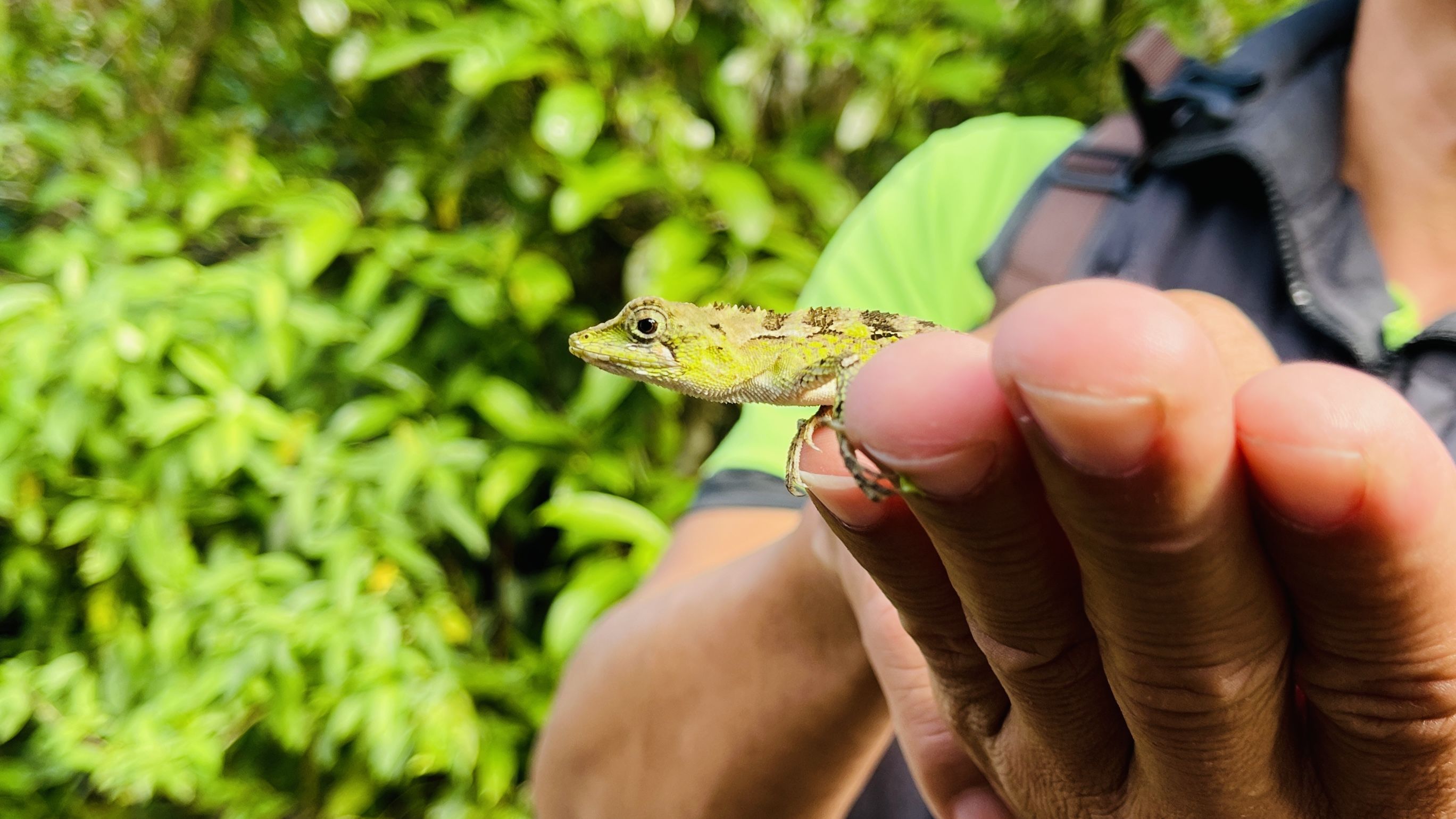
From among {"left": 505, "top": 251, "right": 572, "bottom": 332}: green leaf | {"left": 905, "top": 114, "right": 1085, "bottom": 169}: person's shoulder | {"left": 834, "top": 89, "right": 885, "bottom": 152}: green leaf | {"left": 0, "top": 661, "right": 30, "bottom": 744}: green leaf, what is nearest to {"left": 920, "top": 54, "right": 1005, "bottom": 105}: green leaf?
{"left": 834, "top": 89, "right": 885, "bottom": 152}: green leaf

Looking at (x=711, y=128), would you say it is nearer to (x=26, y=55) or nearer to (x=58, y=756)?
(x=26, y=55)

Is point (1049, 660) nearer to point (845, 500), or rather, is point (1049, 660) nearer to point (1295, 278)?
point (845, 500)

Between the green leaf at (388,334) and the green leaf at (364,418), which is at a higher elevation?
the green leaf at (388,334)

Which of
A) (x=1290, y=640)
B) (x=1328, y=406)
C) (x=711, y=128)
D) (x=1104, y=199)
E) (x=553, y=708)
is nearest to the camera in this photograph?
(x=1328, y=406)

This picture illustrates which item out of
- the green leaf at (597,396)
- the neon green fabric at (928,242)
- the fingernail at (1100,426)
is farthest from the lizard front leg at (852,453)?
the green leaf at (597,396)

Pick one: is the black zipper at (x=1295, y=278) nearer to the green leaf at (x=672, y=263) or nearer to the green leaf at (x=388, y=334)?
the green leaf at (x=672, y=263)

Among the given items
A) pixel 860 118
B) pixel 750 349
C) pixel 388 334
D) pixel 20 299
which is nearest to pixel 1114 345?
pixel 750 349

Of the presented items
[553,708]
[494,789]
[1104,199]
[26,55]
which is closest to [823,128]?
[1104,199]
